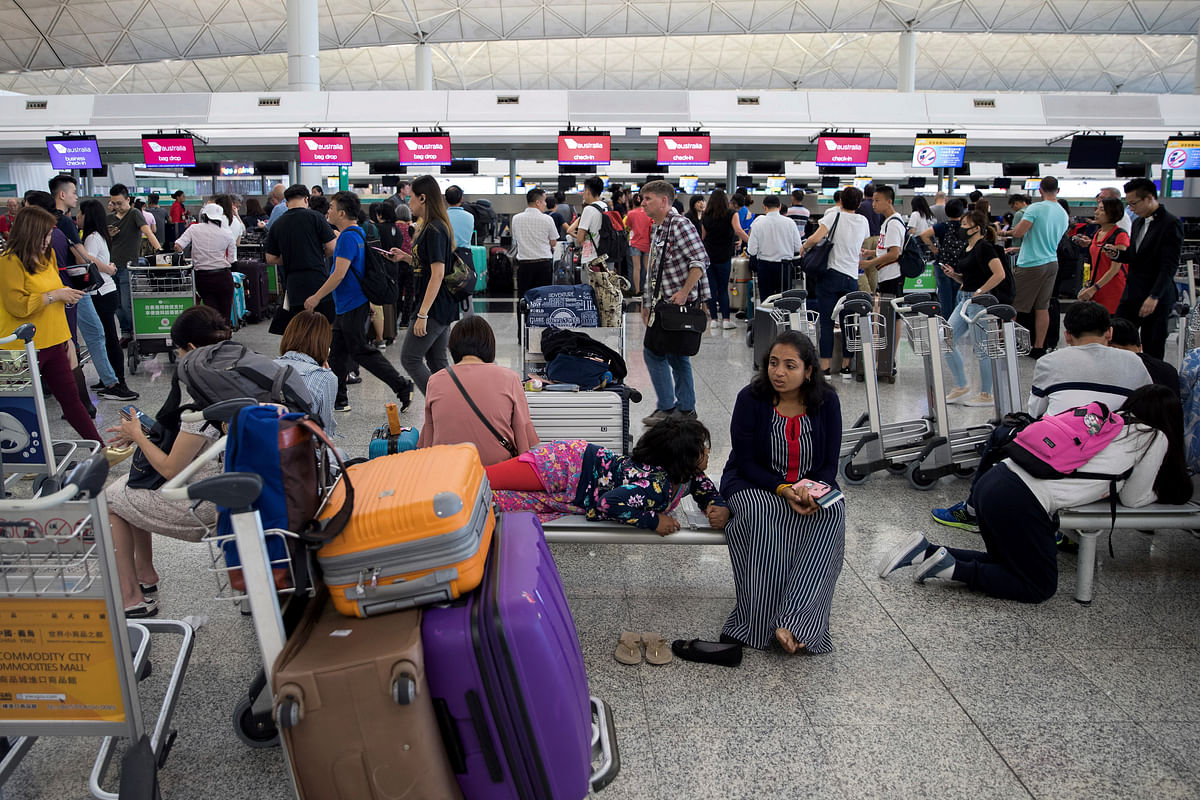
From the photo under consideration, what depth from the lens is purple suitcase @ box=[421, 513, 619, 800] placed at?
2.08 metres

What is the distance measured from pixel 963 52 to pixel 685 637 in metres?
41.3

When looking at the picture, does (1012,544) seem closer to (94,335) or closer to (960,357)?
(960,357)

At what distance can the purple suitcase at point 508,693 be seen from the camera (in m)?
2.08

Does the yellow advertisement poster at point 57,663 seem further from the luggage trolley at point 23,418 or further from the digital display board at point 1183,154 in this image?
the digital display board at point 1183,154

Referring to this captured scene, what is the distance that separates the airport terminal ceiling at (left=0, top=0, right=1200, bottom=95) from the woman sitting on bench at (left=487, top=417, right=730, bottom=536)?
2547 cm

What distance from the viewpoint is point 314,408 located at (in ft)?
11.7

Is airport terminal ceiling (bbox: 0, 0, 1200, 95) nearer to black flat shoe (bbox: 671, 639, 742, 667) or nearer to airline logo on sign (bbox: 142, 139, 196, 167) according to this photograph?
airline logo on sign (bbox: 142, 139, 196, 167)

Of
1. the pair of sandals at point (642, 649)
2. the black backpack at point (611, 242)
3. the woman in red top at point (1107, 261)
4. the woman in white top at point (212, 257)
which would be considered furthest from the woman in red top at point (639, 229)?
the pair of sandals at point (642, 649)

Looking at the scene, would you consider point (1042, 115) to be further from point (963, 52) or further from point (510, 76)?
point (510, 76)

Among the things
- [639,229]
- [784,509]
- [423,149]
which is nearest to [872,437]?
[784,509]

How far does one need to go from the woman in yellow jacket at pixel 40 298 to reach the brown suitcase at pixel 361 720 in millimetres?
3999

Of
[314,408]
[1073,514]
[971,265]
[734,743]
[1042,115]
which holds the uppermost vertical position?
[1042,115]

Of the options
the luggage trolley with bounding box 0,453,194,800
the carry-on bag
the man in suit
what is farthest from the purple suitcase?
the man in suit

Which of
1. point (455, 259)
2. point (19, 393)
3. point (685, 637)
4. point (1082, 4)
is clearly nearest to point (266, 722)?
point (685, 637)
